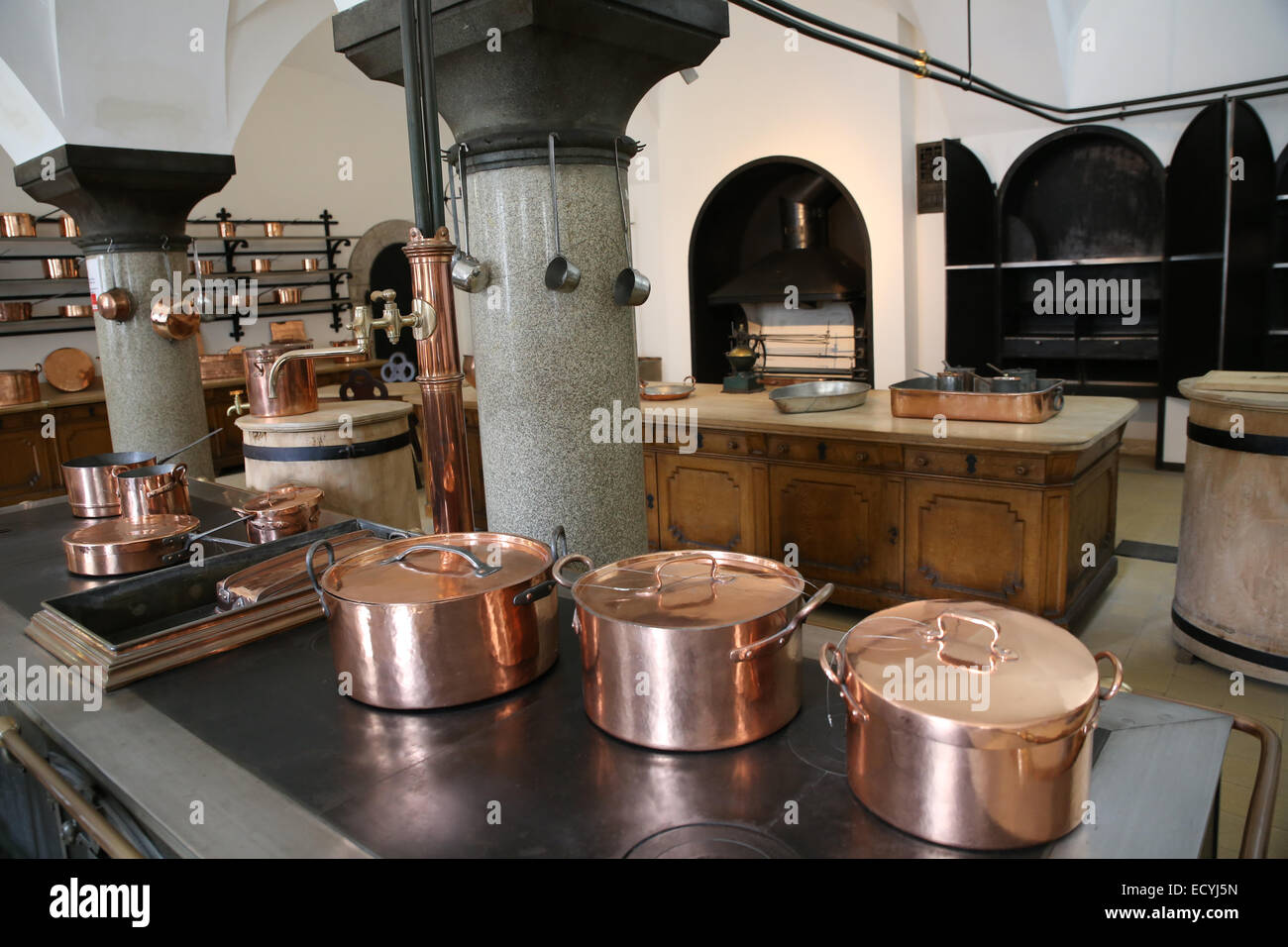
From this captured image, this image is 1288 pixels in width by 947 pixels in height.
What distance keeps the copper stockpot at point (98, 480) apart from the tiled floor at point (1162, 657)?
95.8 inches

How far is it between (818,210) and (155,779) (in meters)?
8.24

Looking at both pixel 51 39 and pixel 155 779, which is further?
pixel 51 39

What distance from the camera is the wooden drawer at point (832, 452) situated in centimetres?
434

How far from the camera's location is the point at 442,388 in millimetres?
2127

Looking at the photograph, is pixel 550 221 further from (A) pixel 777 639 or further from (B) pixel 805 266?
(B) pixel 805 266

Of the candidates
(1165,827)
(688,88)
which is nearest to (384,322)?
(1165,827)

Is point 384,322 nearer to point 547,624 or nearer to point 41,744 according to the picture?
point 547,624

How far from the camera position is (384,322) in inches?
79.8

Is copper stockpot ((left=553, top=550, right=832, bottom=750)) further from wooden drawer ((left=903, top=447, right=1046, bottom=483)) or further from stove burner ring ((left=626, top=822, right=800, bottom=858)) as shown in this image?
wooden drawer ((left=903, top=447, right=1046, bottom=483))

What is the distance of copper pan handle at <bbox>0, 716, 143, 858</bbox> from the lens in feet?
4.60

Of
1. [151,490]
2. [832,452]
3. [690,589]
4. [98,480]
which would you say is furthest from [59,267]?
[690,589]

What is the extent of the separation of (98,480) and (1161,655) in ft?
14.6

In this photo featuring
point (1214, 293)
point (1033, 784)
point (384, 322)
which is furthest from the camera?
point (1214, 293)

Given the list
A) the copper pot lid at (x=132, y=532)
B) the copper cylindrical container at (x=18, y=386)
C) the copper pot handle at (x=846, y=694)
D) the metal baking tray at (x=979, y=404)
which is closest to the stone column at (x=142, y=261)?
the copper pot lid at (x=132, y=532)
